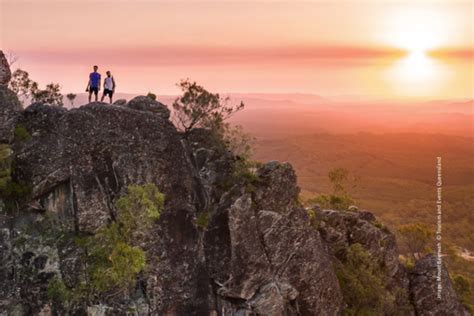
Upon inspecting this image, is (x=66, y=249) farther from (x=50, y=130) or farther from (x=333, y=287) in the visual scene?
(x=333, y=287)

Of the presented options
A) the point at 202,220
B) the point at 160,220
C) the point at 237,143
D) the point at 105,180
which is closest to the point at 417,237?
the point at 237,143

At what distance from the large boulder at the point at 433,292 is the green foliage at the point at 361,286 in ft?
18.3

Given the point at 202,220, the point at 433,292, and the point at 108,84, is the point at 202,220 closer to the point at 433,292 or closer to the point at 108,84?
the point at 108,84

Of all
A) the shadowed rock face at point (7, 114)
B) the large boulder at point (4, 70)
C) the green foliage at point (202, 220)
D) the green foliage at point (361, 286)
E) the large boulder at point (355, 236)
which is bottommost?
the green foliage at point (361, 286)

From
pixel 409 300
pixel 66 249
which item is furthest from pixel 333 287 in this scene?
pixel 66 249

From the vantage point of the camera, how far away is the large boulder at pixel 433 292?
58.8 meters

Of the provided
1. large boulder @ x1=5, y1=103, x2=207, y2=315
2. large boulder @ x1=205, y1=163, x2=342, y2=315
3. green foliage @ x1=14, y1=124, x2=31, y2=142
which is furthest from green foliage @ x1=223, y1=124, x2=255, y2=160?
green foliage @ x1=14, y1=124, x2=31, y2=142

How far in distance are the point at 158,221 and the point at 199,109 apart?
14252mm

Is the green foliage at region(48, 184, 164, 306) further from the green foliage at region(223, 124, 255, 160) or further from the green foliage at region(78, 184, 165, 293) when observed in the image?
the green foliage at region(223, 124, 255, 160)

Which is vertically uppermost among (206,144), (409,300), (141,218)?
(206,144)

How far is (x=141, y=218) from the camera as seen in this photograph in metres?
36.9

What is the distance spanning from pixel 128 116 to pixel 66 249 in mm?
11868

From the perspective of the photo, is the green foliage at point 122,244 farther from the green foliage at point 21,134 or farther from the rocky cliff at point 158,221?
the green foliage at point 21,134

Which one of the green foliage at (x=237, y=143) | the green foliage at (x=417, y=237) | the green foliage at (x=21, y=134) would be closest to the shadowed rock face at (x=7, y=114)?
the green foliage at (x=21, y=134)
